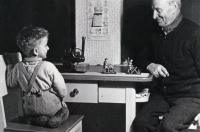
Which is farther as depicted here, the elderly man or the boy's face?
the elderly man


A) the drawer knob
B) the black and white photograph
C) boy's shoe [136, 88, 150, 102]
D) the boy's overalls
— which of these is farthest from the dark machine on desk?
boy's shoe [136, 88, 150, 102]

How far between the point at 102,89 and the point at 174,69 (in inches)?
21.4

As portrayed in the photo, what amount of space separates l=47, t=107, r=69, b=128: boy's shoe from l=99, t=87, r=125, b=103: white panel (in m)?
0.29

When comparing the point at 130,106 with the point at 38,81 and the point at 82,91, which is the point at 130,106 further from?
the point at 38,81

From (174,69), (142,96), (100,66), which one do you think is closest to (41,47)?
(100,66)

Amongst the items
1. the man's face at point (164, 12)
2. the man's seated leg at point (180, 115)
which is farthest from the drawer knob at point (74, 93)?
the man's face at point (164, 12)

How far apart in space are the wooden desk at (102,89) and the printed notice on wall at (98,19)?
1.57ft

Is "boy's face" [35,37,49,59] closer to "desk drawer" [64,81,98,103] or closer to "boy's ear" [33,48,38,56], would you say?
"boy's ear" [33,48,38,56]

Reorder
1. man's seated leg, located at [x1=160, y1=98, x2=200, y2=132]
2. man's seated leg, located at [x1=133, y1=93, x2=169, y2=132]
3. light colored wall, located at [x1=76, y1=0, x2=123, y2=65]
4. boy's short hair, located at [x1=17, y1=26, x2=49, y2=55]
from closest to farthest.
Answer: boy's short hair, located at [x1=17, y1=26, x2=49, y2=55] < man's seated leg, located at [x1=160, y1=98, x2=200, y2=132] < man's seated leg, located at [x1=133, y1=93, x2=169, y2=132] < light colored wall, located at [x1=76, y1=0, x2=123, y2=65]

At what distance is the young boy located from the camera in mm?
1636

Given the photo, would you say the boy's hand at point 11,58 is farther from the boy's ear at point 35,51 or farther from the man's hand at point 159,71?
the man's hand at point 159,71

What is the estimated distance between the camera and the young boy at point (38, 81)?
1636 millimetres

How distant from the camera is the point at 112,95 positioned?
6.13 ft

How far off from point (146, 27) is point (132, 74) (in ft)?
1.92
